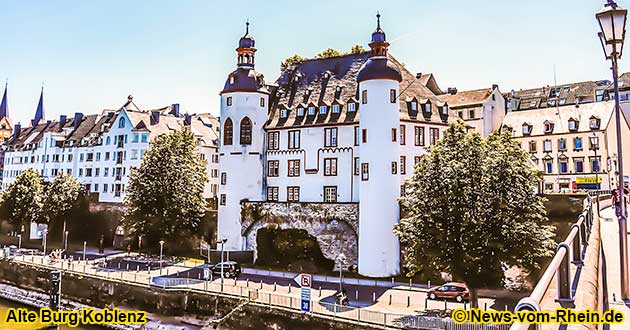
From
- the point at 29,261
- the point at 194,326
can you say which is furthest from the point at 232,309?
the point at 29,261

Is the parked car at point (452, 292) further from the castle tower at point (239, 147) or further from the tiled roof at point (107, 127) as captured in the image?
the tiled roof at point (107, 127)

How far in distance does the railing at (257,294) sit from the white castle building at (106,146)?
20.8 metres

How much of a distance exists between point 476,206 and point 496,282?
15.3ft

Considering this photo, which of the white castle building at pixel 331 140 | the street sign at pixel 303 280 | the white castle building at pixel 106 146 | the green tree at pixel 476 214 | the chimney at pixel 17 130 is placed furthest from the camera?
the chimney at pixel 17 130

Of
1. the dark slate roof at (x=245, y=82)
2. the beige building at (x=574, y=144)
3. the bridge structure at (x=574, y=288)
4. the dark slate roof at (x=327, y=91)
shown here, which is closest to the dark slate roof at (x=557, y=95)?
the beige building at (x=574, y=144)

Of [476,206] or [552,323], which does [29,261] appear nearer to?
[476,206]

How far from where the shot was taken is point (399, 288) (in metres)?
38.8

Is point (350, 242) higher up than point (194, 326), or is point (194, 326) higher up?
point (350, 242)

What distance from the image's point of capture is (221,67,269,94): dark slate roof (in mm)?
51375

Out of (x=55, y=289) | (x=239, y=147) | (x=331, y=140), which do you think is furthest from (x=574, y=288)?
(x=55, y=289)

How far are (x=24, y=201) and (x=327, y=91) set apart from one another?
49.8 m

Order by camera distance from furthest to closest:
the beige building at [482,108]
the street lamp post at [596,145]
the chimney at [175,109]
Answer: the chimney at [175,109], the beige building at [482,108], the street lamp post at [596,145]

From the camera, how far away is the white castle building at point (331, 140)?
43.2m

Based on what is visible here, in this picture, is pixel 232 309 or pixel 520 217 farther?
pixel 232 309
